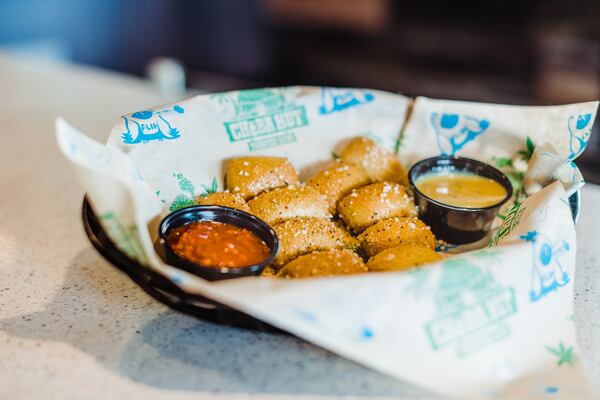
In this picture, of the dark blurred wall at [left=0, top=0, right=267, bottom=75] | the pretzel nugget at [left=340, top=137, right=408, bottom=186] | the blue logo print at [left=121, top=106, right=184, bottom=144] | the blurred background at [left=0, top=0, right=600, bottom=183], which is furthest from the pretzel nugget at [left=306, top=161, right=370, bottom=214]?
the dark blurred wall at [left=0, top=0, right=267, bottom=75]

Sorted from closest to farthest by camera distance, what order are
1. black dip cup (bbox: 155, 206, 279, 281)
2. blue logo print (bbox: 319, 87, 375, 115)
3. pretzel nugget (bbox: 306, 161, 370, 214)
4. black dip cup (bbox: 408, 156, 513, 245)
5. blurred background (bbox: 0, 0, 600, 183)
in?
black dip cup (bbox: 155, 206, 279, 281), black dip cup (bbox: 408, 156, 513, 245), pretzel nugget (bbox: 306, 161, 370, 214), blue logo print (bbox: 319, 87, 375, 115), blurred background (bbox: 0, 0, 600, 183)

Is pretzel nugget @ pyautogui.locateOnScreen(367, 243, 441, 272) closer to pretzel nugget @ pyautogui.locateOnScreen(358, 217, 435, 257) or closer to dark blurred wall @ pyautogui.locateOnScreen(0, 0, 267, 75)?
pretzel nugget @ pyautogui.locateOnScreen(358, 217, 435, 257)

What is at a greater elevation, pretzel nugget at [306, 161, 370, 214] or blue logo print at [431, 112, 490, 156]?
blue logo print at [431, 112, 490, 156]

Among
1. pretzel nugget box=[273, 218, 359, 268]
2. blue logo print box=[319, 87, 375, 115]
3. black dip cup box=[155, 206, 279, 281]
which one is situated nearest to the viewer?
black dip cup box=[155, 206, 279, 281]

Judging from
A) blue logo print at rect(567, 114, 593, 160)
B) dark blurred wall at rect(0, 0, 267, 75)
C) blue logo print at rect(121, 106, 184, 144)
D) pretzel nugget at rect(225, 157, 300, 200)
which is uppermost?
blue logo print at rect(567, 114, 593, 160)

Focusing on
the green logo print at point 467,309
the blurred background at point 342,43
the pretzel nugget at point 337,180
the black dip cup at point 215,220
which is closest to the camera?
the green logo print at point 467,309

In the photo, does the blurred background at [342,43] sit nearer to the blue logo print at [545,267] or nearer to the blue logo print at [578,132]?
the blue logo print at [578,132]

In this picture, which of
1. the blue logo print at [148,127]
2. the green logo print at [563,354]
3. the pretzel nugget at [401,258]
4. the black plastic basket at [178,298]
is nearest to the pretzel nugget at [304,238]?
the pretzel nugget at [401,258]
